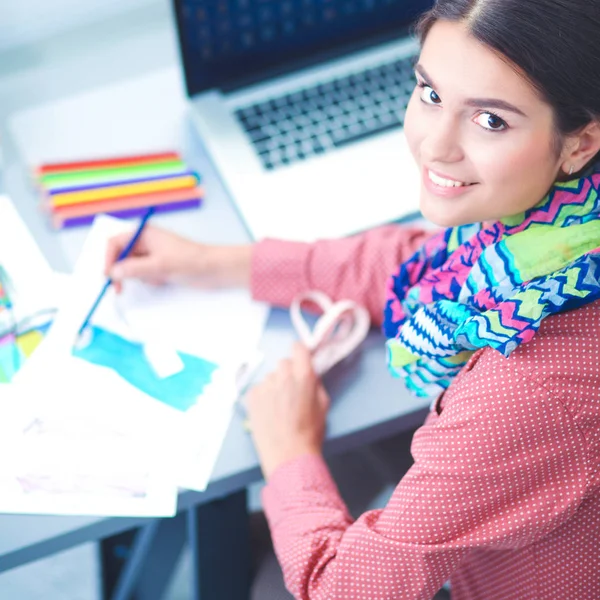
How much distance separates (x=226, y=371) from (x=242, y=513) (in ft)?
0.61

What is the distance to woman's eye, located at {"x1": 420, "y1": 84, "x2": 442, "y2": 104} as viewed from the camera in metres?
0.77

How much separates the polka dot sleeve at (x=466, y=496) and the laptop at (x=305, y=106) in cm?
38

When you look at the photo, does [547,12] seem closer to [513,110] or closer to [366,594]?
[513,110]

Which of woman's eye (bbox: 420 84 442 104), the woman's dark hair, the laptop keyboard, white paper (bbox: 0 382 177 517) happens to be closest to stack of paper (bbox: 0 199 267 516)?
white paper (bbox: 0 382 177 517)

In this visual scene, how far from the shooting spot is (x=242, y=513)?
39.9 inches

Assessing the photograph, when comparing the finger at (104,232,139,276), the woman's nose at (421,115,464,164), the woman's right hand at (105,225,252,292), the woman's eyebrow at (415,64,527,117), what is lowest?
the woman's right hand at (105,225,252,292)

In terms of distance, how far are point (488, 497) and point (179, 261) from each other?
0.47 m

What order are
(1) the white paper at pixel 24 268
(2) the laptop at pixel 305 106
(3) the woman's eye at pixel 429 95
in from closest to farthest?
(3) the woman's eye at pixel 429 95, (1) the white paper at pixel 24 268, (2) the laptop at pixel 305 106

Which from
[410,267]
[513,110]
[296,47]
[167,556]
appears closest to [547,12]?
[513,110]

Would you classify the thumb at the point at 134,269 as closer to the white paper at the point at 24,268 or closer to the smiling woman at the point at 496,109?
the white paper at the point at 24,268

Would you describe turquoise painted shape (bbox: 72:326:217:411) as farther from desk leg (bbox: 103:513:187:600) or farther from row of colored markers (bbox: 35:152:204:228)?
desk leg (bbox: 103:513:187:600)

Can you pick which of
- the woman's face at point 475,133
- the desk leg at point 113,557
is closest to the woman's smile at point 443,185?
the woman's face at point 475,133

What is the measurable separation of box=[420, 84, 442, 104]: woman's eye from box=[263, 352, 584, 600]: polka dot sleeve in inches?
9.6

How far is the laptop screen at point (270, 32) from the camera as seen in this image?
113 centimetres
